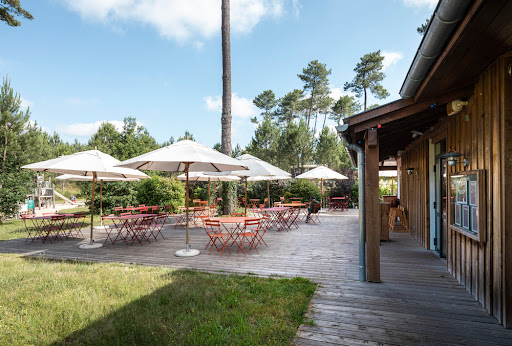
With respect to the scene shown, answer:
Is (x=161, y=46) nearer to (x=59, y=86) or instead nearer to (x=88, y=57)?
(x=88, y=57)

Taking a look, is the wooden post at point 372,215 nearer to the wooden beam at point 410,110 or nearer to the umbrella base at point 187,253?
the wooden beam at point 410,110

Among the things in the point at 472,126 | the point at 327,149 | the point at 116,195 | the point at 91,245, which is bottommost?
the point at 91,245

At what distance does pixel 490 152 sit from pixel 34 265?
7.27 meters

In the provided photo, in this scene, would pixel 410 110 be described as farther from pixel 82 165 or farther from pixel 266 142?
pixel 266 142

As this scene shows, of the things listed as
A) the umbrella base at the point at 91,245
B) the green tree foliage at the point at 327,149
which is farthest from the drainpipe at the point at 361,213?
the green tree foliage at the point at 327,149

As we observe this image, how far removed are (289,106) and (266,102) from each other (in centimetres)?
312

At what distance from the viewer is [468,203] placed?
348cm

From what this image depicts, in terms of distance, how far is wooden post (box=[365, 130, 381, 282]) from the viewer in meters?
4.09

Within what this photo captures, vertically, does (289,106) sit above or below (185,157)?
above

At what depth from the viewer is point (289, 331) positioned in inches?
106

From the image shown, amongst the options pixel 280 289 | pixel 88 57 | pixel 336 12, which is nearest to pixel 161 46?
pixel 88 57

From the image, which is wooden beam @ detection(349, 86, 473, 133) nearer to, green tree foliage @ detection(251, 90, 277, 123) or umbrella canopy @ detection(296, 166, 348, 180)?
umbrella canopy @ detection(296, 166, 348, 180)

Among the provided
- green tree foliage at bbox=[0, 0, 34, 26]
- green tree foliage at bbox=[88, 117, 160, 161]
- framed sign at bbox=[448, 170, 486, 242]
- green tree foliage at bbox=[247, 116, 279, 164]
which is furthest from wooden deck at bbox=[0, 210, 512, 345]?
green tree foliage at bbox=[247, 116, 279, 164]

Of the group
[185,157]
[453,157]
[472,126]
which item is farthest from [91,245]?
[472,126]
